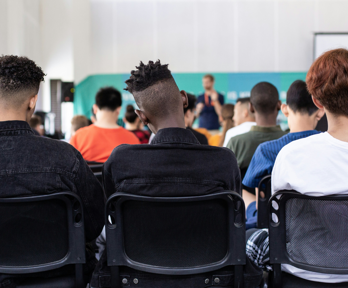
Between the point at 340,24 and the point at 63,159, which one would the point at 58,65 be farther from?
the point at 63,159

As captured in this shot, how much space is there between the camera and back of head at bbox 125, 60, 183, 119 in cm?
125

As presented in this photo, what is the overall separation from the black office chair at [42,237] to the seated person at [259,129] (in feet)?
4.58

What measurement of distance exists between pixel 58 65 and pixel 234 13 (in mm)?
4129

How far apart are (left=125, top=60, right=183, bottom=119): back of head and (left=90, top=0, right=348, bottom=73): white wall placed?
6780mm

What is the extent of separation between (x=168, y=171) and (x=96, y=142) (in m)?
1.67

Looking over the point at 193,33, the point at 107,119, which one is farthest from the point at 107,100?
the point at 193,33

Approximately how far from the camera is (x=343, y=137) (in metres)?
1.12

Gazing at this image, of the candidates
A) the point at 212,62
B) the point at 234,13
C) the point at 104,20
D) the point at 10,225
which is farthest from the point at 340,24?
the point at 10,225

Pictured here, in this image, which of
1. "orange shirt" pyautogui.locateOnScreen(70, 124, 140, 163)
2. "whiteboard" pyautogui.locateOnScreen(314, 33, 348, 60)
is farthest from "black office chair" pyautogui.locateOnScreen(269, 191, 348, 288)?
"whiteboard" pyautogui.locateOnScreen(314, 33, 348, 60)

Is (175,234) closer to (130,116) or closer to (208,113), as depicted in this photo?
(130,116)

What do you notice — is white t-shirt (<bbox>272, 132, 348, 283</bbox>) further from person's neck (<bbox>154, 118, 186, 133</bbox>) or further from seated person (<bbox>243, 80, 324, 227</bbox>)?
seated person (<bbox>243, 80, 324, 227</bbox>)

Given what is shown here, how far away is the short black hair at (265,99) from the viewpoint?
7.89 ft

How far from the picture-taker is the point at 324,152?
1074mm

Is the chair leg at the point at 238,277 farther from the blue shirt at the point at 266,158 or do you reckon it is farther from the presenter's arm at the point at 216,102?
the presenter's arm at the point at 216,102
